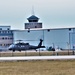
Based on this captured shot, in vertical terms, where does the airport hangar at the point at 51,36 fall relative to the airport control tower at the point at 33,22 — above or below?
below

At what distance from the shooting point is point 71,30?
297 ft

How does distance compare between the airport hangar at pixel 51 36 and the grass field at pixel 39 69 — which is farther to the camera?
the airport hangar at pixel 51 36

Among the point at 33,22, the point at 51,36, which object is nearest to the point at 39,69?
the point at 51,36

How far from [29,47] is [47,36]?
15.6m

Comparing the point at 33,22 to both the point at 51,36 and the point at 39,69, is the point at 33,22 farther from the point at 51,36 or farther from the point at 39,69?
the point at 39,69

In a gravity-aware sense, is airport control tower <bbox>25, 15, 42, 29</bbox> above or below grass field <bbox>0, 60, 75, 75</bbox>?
above

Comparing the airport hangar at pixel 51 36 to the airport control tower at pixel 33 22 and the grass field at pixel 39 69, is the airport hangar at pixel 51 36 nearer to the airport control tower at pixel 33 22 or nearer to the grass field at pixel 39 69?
the airport control tower at pixel 33 22

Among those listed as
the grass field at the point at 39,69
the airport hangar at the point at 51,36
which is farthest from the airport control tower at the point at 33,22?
the grass field at the point at 39,69

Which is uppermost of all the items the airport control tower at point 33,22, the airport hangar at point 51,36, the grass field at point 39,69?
the airport control tower at point 33,22

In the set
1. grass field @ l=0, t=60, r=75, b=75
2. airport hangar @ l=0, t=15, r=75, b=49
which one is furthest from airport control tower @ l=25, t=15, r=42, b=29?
grass field @ l=0, t=60, r=75, b=75

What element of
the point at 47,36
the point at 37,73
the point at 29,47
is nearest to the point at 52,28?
the point at 47,36

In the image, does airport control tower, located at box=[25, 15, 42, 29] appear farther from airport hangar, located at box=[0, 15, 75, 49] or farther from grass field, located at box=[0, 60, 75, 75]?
grass field, located at box=[0, 60, 75, 75]

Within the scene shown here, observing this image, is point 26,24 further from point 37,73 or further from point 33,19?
point 37,73

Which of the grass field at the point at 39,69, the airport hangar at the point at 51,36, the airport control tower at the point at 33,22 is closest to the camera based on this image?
the grass field at the point at 39,69
